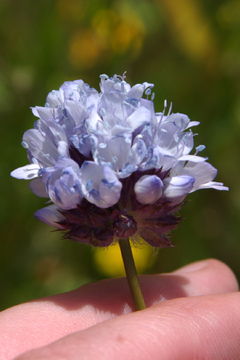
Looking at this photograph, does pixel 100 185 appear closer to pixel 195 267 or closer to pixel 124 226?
pixel 124 226

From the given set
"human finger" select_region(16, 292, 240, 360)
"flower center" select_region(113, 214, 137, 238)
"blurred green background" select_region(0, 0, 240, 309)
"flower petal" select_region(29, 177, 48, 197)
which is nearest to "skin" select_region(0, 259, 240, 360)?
"human finger" select_region(16, 292, 240, 360)

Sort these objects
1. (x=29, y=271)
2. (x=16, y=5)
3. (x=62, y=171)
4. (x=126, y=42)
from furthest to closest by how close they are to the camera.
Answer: (x=16, y=5), (x=126, y=42), (x=29, y=271), (x=62, y=171)

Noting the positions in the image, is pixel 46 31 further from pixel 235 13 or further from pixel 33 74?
pixel 235 13

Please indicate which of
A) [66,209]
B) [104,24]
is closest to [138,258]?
[104,24]

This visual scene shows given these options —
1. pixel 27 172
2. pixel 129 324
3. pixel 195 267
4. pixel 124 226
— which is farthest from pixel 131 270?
pixel 195 267

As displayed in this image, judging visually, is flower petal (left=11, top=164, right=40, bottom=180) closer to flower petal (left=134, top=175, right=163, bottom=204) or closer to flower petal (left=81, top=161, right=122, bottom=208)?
flower petal (left=81, top=161, right=122, bottom=208)

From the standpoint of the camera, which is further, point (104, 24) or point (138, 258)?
point (104, 24)
